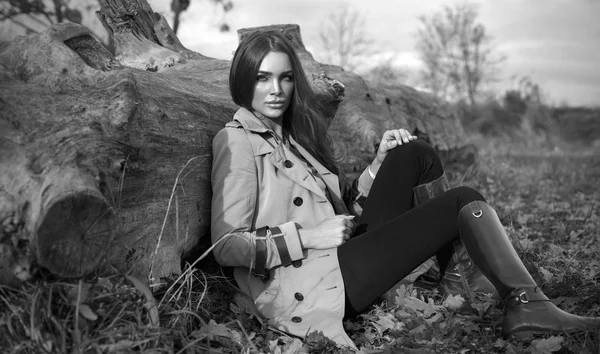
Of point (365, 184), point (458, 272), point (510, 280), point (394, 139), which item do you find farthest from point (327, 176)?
point (510, 280)

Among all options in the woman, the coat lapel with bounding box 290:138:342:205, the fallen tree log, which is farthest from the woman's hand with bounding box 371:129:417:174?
the fallen tree log

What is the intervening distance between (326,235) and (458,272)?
0.79 m

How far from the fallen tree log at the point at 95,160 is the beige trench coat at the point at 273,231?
19cm

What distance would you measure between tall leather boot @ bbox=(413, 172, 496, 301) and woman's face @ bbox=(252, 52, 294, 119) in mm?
863

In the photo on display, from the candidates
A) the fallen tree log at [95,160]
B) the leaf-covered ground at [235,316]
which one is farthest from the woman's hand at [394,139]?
the fallen tree log at [95,160]

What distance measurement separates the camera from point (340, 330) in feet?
8.16

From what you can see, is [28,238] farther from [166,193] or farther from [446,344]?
[446,344]

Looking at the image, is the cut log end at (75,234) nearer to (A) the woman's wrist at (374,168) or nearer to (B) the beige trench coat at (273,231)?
(B) the beige trench coat at (273,231)

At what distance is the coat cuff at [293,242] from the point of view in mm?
2531

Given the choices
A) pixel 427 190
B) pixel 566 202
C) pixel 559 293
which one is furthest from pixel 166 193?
pixel 566 202

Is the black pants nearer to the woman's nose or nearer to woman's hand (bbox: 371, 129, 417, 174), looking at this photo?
woman's hand (bbox: 371, 129, 417, 174)

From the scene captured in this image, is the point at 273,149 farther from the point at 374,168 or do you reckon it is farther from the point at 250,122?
the point at 374,168

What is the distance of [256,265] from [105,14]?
10.7ft

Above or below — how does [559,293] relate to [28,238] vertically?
below
